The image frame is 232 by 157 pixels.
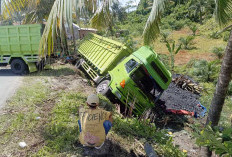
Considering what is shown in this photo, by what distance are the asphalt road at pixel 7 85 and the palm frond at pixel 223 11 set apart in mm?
6003

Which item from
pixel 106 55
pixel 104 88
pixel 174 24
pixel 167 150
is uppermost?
pixel 174 24

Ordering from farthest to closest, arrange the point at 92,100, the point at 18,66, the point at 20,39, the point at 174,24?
the point at 174,24 → the point at 18,66 → the point at 20,39 → the point at 92,100

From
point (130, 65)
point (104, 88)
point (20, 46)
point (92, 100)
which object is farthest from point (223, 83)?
point (20, 46)

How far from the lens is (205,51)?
18391 mm

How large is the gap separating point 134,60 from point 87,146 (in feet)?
12.0

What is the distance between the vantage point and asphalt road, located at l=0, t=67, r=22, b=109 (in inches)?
237

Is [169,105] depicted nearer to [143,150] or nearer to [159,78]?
[159,78]

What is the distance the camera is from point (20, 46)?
9141 mm

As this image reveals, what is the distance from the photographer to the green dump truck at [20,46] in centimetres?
896

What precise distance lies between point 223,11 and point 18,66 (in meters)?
8.99

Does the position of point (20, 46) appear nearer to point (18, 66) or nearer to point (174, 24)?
point (18, 66)

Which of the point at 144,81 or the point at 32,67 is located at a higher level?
the point at 144,81

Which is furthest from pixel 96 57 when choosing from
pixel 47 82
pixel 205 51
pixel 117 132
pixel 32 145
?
pixel 205 51

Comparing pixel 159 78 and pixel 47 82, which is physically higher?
pixel 159 78
